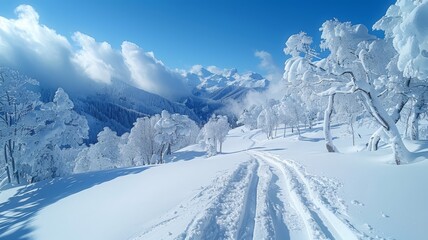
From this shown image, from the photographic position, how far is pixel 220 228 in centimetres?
653

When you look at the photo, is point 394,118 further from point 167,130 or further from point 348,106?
point 167,130

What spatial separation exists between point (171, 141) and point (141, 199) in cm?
3942

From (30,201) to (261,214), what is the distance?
16.8 metres

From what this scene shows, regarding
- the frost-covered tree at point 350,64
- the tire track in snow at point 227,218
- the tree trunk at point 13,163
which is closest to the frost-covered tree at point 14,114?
the tree trunk at point 13,163

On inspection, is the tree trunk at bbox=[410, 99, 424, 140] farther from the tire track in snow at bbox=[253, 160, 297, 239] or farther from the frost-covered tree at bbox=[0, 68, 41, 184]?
the frost-covered tree at bbox=[0, 68, 41, 184]

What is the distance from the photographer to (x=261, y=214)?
24.1ft

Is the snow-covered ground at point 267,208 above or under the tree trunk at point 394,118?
under

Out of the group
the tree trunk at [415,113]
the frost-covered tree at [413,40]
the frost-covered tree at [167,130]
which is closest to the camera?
the frost-covered tree at [413,40]

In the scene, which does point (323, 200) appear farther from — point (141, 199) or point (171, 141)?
point (171, 141)

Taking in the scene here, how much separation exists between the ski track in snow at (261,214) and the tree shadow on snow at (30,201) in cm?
624

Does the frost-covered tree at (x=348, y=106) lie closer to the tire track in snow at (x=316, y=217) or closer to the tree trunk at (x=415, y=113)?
the tree trunk at (x=415, y=113)

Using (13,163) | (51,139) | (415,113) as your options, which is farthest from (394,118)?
(13,163)

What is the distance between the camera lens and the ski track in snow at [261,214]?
6117 mm

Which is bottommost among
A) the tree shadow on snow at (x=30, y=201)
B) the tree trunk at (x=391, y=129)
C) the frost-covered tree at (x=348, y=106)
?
the tree shadow on snow at (x=30, y=201)
